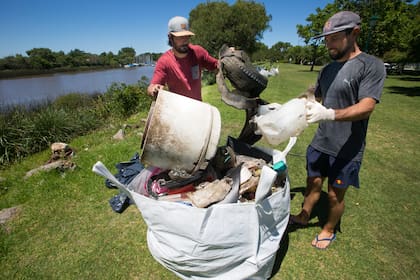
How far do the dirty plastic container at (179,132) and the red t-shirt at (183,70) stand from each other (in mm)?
1039

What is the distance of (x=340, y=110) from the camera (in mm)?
1471

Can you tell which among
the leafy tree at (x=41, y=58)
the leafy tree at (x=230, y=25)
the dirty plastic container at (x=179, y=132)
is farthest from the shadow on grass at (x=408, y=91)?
the leafy tree at (x=41, y=58)

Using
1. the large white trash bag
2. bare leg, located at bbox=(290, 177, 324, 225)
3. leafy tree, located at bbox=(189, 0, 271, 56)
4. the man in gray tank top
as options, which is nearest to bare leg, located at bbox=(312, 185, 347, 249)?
the man in gray tank top

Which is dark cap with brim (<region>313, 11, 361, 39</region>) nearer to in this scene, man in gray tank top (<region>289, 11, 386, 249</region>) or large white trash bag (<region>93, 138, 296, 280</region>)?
man in gray tank top (<region>289, 11, 386, 249</region>)

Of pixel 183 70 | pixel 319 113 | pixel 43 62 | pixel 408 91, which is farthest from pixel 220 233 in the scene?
pixel 43 62

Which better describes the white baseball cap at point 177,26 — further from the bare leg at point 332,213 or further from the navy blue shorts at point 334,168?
the bare leg at point 332,213

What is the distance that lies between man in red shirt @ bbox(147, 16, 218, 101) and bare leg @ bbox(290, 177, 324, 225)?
153 centimetres

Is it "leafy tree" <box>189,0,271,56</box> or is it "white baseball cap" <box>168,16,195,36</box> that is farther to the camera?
"leafy tree" <box>189,0,271,56</box>

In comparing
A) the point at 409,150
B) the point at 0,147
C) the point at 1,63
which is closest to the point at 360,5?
the point at 409,150

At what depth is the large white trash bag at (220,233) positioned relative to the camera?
1441 millimetres

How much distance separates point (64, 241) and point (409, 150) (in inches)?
221

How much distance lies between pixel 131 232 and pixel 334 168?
6.76 feet

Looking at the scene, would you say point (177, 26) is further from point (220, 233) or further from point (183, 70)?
point (220, 233)

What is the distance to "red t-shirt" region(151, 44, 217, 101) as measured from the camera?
2.46 metres
